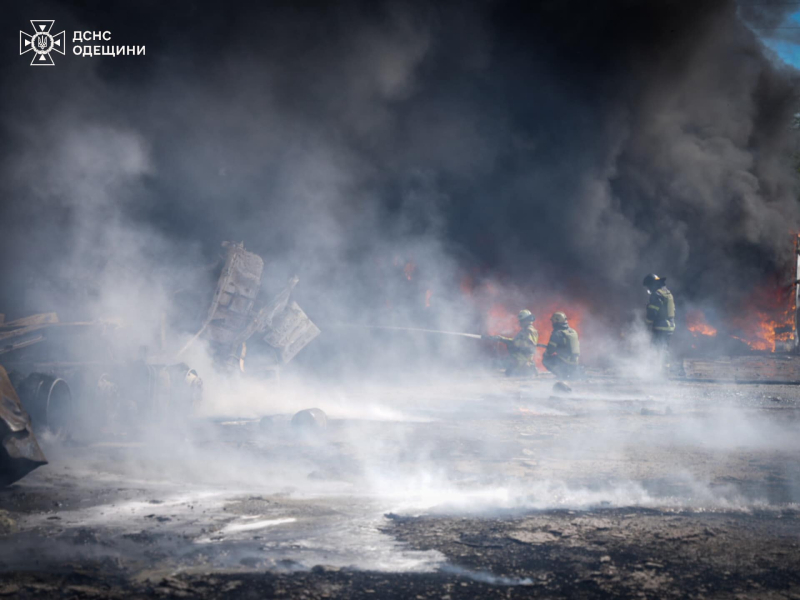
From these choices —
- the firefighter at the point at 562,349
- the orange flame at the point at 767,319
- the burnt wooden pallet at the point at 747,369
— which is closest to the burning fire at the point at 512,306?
the burnt wooden pallet at the point at 747,369

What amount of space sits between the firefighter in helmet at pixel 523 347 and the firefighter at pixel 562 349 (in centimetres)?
47

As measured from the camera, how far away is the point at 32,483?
4.91 m

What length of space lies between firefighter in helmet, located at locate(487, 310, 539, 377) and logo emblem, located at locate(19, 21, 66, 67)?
8.94 meters

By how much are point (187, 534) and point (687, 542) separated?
300 centimetres

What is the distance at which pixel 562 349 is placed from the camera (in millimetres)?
11383

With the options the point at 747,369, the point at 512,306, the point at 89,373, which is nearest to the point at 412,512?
the point at 89,373

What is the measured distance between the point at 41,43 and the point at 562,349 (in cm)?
1000

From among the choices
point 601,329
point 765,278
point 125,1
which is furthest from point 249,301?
point 765,278

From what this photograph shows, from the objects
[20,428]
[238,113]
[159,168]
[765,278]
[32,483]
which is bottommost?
[32,483]

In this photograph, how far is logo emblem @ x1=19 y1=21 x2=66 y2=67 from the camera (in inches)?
392

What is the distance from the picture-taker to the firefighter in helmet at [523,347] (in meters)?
11.9

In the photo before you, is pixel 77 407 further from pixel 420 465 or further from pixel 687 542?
pixel 687 542

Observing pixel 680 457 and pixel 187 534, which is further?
pixel 680 457

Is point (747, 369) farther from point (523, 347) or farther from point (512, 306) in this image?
point (512, 306)
